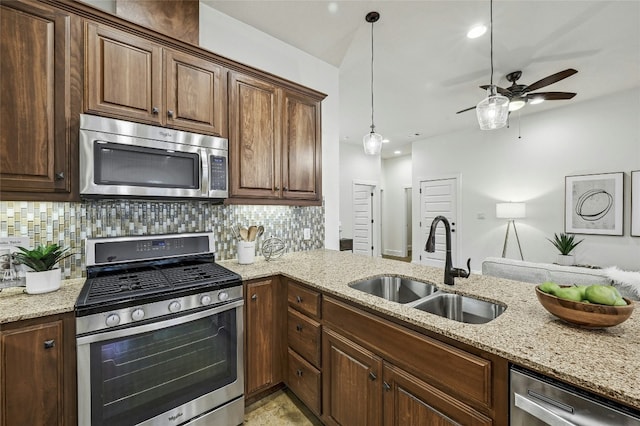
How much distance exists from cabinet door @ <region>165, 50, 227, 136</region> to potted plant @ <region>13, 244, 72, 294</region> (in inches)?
38.9

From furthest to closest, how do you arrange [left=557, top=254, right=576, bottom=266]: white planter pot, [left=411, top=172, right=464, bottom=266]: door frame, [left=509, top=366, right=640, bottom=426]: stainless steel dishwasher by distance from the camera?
[left=411, top=172, right=464, bottom=266]: door frame, [left=557, top=254, right=576, bottom=266]: white planter pot, [left=509, top=366, right=640, bottom=426]: stainless steel dishwasher

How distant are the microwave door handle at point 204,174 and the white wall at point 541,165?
5.45 m

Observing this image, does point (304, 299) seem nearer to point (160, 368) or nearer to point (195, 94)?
point (160, 368)

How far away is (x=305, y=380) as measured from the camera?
1.84 metres

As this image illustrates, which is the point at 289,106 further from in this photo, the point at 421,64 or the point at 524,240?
the point at 524,240

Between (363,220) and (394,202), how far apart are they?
1606 millimetres

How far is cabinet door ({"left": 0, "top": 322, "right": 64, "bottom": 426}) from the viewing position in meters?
1.18

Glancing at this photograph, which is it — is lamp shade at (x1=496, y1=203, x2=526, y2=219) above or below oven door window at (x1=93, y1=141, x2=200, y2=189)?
below

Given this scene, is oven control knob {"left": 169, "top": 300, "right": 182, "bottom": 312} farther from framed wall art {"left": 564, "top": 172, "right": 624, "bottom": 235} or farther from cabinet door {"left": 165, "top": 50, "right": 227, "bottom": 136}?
framed wall art {"left": 564, "top": 172, "right": 624, "bottom": 235}

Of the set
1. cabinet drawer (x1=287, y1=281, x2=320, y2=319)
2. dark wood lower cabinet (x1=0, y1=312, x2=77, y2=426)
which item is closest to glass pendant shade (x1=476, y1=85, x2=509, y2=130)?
cabinet drawer (x1=287, y1=281, x2=320, y2=319)

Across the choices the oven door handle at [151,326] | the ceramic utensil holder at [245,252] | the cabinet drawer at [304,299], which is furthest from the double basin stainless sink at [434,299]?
the ceramic utensil holder at [245,252]

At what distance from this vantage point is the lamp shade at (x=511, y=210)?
485cm

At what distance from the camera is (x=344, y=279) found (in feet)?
5.82

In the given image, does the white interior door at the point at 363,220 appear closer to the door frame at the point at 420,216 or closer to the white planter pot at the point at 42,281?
the door frame at the point at 420,216
